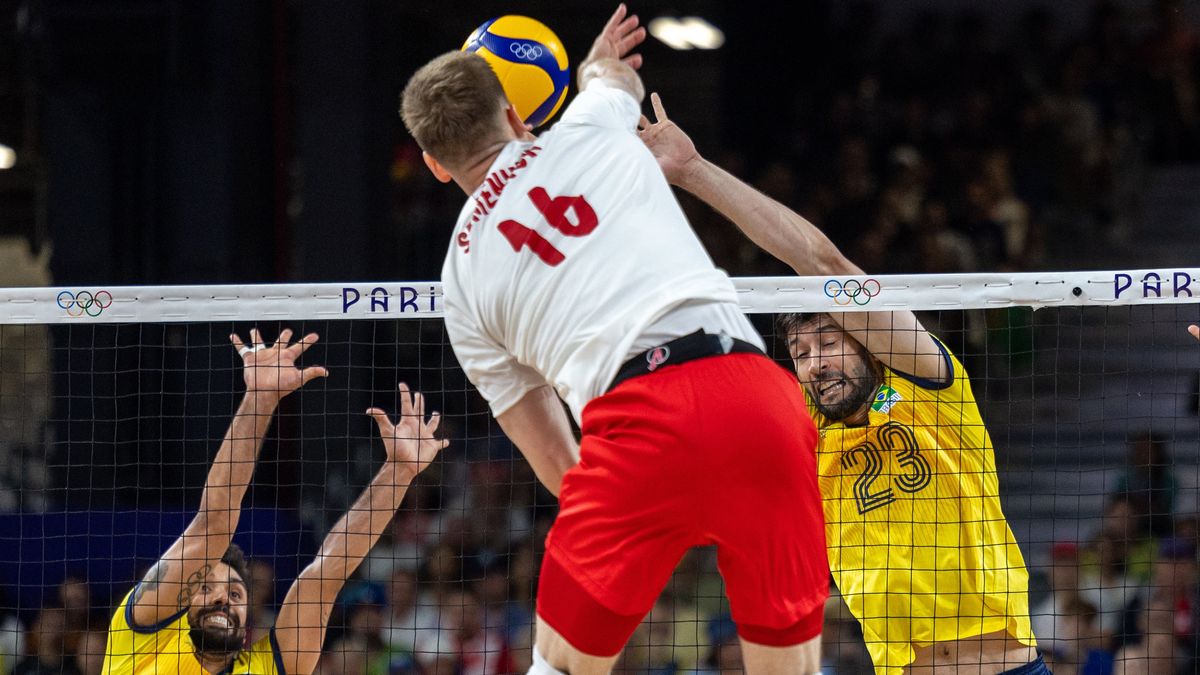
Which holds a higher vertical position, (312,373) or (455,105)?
(455,105)

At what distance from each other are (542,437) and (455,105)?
0.92 meters

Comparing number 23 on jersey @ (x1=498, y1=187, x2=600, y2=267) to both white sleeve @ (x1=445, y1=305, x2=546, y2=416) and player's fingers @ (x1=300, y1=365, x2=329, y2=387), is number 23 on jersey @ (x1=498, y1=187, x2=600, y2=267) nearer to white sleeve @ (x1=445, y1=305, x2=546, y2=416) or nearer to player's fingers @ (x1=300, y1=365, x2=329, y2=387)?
white sleeve @ (x1=445, y1=305, x2=546, y2=416)

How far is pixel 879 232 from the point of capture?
13.0m

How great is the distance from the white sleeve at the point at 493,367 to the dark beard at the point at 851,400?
5.30 ft

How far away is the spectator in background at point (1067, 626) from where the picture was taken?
336 inches

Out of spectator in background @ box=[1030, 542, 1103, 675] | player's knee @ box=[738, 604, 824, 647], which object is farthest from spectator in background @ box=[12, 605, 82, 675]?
player's knee @ box=[738, 604, 824, 647]

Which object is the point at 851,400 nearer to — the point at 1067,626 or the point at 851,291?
the point at 851,291

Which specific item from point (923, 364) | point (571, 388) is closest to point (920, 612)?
point (923, 364)

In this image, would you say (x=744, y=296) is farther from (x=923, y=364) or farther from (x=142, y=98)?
(x=142, y=98)

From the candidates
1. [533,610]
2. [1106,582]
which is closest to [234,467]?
[533,610]

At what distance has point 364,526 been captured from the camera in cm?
570

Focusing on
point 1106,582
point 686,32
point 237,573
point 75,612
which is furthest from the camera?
point 686,32

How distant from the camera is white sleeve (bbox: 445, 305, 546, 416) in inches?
151

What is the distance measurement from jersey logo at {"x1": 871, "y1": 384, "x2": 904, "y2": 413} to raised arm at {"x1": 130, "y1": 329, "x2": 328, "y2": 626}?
2.09m
